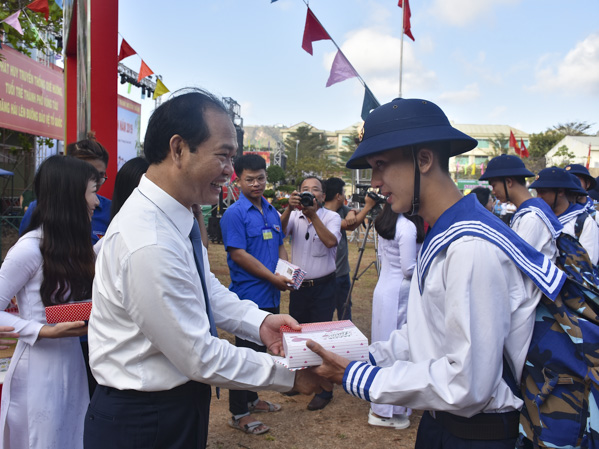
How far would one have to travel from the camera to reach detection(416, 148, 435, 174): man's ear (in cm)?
166

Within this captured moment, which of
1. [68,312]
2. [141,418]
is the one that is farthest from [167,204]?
[68,312]

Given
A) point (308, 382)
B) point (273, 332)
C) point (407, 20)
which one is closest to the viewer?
point (308, 382)

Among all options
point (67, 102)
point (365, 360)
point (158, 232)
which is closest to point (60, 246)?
Answer: point (158, 232)

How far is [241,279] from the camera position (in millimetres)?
4195

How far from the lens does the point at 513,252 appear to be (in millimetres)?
1438

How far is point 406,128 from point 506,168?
10.8ft

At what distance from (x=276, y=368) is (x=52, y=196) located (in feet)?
5.19

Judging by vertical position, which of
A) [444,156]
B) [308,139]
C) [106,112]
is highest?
[308,139]

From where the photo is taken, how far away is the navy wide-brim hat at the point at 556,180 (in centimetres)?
532

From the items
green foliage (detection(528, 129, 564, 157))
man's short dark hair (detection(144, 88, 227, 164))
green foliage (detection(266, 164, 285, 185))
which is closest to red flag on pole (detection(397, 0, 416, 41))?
man's short dark hair (detection(144, 88, 227, 164))

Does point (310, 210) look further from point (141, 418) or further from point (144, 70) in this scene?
point (144, 70)

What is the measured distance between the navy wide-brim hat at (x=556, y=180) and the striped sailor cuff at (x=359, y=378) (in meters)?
4.75

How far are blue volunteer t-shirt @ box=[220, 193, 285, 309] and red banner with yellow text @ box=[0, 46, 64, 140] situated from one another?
29.0 ft

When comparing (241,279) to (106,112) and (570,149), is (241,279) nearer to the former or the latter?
(106,112)
